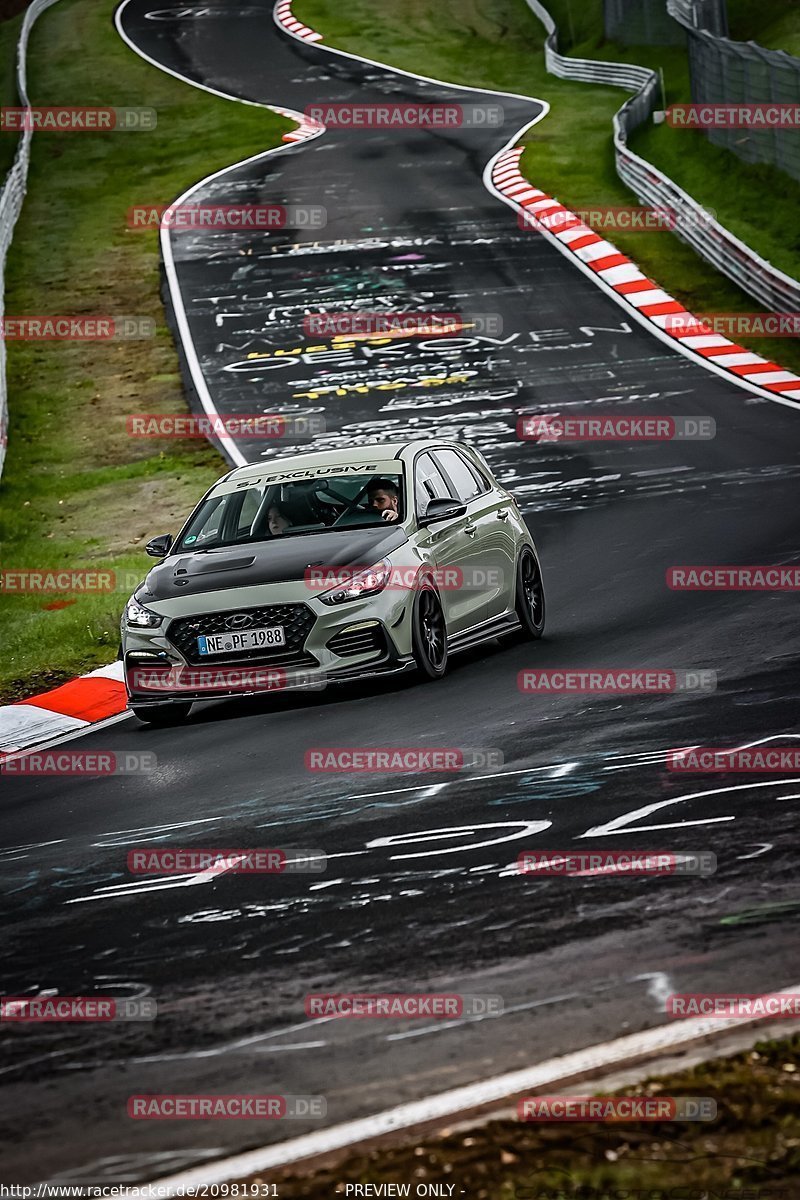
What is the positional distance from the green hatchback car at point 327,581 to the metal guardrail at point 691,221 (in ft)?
45.6

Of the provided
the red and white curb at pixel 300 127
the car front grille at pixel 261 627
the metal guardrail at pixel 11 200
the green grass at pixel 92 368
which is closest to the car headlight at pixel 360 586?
the car front grille at pixel 261 627

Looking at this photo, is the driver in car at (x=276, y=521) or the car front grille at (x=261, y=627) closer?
the car front grille at (x=261, y=627)

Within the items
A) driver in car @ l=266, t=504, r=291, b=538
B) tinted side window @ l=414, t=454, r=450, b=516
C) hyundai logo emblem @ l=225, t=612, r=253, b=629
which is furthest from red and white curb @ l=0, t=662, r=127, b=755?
tinted side window @ l=414, t=454, r=450, b=516

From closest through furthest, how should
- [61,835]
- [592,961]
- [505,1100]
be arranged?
[505,1100], [592,961], [61,835]

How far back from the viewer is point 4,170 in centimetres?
3878

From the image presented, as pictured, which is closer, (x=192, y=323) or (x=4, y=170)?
(x=192, y=323)

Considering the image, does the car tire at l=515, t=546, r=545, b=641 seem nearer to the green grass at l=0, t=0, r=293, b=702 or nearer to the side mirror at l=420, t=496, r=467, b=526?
the side mirror at l=420, t=496, r=467, b=526

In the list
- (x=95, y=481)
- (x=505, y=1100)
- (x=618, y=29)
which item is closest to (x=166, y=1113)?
(x=505, y=1100)

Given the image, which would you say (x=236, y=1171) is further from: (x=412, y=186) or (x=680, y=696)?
(x=412, y=186)

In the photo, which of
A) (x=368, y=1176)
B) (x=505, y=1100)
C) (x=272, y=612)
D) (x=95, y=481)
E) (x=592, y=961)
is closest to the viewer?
(x=368, y=1176)

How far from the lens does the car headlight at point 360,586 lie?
11.2 m

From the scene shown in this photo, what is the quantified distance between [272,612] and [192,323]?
18.7m

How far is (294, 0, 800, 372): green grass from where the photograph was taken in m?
29.4

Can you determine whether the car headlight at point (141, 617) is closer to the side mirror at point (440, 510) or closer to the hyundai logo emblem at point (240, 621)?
the hyundai logo emblem at point (240, 621)
